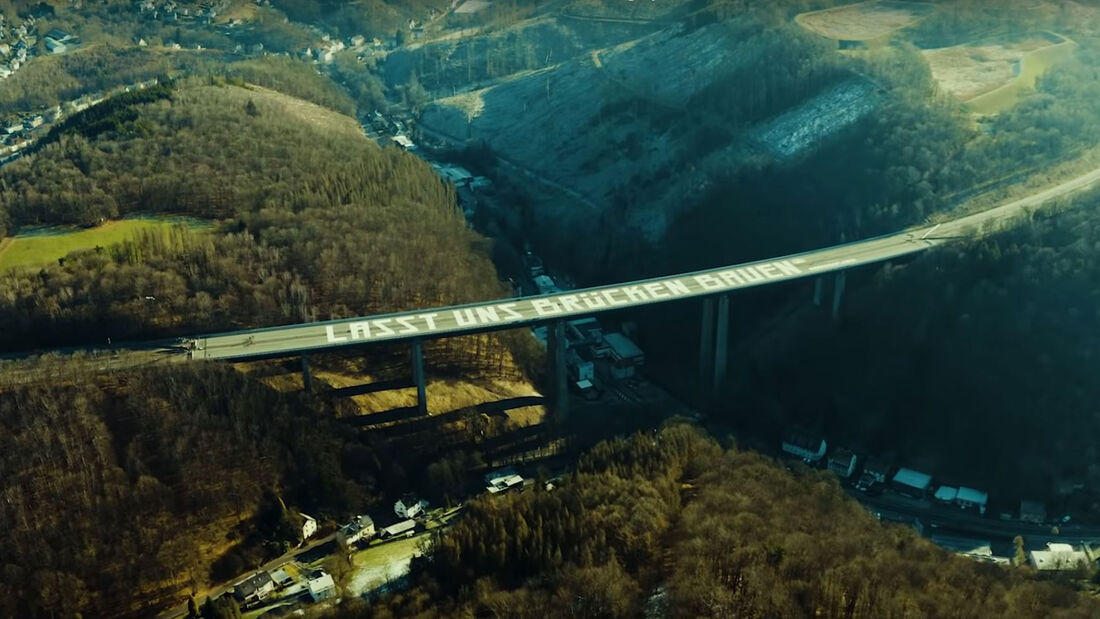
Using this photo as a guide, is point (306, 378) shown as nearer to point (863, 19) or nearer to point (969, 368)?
point (969, 368)

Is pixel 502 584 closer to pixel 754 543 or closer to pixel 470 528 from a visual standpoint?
pixel 470 528

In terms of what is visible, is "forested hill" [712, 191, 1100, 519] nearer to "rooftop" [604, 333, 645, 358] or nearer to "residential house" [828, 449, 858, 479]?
"residential house" [828, 449, 858, 479]

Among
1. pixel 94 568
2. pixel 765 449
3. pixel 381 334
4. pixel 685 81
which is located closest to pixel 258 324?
pixel 381 334

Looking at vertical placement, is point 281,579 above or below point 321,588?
below

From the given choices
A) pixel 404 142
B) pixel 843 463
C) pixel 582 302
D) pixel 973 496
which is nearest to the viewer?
pixel 973 496

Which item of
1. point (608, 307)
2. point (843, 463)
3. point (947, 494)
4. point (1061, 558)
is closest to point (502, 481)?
point (608, 307)

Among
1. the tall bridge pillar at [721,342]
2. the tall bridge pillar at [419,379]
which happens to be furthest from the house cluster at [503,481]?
the tall bridge pillar at [721,342]

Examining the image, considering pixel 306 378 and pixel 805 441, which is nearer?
pixel 306 378
